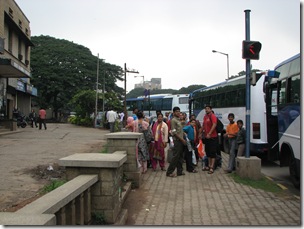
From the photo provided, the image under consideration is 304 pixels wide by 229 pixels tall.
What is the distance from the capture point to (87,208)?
12.4 ft

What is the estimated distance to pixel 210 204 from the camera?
18.7 ft

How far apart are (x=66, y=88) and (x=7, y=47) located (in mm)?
22944

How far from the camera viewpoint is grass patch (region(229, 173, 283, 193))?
269 inches

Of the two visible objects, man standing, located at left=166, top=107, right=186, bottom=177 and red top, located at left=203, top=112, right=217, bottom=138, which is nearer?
man standing, located at left=166, top=107, right=186, bottom=177

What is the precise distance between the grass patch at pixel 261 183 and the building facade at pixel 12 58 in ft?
38.4

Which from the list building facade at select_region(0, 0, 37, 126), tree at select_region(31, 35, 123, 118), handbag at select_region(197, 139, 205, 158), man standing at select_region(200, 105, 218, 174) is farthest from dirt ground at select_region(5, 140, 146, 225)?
tree at select_region(31, 35, 123, 118)

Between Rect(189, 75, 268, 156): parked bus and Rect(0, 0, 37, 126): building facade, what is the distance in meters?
9.82

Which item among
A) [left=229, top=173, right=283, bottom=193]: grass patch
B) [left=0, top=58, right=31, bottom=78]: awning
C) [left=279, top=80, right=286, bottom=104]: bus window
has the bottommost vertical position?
[left=229, top=173, right=283, bottom=193]: grass patch

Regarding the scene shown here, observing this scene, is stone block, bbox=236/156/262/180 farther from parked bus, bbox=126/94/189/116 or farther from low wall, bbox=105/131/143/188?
parked bus, bbox=126/94/189/116

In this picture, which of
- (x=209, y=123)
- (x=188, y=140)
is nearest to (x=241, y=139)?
(x=209, y=123)

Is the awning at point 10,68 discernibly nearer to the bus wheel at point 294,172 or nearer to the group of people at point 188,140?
the group of people at point 188,140

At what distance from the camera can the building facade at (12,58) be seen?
16.8 meters

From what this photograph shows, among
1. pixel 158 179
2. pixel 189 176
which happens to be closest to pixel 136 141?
pixel 158 179

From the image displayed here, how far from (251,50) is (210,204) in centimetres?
405
